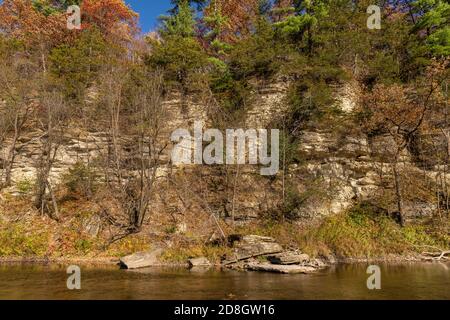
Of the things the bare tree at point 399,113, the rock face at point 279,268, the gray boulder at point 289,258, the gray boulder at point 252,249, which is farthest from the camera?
the bare tree at point 399,113

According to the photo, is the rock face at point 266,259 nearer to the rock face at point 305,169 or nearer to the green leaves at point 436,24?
the rock face at point 305,169

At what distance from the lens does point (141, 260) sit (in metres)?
18.5

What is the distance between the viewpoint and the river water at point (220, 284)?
11.8 meters

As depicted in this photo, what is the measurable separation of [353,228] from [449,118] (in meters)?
11.2

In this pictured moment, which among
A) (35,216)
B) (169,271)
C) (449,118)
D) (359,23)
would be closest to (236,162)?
(169,271)

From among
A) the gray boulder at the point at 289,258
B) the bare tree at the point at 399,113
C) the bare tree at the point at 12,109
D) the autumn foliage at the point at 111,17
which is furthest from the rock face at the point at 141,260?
the autumn foliage at the point at 111,17

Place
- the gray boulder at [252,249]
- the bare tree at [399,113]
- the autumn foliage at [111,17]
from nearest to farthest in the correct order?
the gray boulder at [252,249] < the bare tree at [399,113] < the autumn foliage at [111,17]

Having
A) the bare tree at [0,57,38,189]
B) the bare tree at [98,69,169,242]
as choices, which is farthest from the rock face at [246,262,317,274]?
the bare tree at [0,57,38,189]

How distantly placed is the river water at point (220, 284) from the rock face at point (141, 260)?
68 centimetres

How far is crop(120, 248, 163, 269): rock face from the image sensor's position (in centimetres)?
1786

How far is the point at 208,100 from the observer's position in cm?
2994

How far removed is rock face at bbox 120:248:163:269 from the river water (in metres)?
0.68

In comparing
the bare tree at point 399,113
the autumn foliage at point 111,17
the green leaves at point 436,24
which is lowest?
the bare tree at point 399,113
